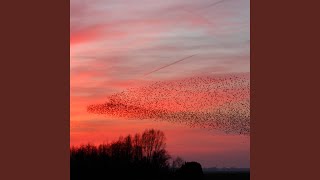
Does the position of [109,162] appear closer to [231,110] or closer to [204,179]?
[204,179]

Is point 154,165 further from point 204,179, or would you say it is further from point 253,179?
point 253,179

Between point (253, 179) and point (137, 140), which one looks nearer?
point (253, 179)

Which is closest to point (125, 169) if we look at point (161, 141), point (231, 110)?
point (161, 141)

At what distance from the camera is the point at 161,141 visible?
3784cm

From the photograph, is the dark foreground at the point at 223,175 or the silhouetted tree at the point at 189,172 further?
the silhouetted tree at the point at 189,172

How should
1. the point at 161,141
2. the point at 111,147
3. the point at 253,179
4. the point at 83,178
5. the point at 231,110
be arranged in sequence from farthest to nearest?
the point at 111,147 < the point at 83,178 < the point at 161,141 < the point at 231,110 < the point at 253,179

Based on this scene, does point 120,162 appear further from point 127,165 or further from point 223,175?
point 223,175

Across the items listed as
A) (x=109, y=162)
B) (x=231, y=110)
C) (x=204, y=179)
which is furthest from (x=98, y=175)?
(x=231, y=110)

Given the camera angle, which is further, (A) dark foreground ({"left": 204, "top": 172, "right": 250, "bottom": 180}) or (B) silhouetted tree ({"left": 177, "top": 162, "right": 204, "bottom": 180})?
(B) silhouetted tree ({"left": 177, "top": 162, "right": 204, "bottom": 180})

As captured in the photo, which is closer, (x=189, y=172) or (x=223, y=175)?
(x=223, y=175)

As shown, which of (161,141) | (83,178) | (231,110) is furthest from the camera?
(83,178)

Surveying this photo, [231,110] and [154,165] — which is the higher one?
[231,110]

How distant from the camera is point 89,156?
4491cm

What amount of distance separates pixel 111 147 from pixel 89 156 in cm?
227
